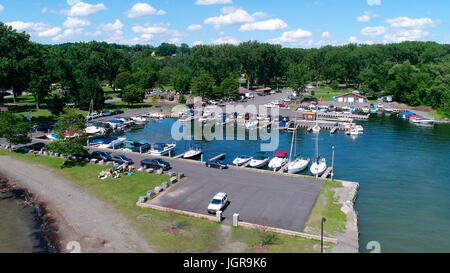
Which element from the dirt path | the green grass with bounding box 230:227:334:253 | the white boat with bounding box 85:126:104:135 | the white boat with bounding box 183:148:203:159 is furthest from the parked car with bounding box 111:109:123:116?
the green grass with bounding box 230:227:334:253

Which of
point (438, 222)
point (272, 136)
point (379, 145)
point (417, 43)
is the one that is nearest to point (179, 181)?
point (438, 222)

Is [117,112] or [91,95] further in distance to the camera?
[117,112]

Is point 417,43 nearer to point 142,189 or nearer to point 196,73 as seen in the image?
point 196,73

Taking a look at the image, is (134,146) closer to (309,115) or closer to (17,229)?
(17,229)

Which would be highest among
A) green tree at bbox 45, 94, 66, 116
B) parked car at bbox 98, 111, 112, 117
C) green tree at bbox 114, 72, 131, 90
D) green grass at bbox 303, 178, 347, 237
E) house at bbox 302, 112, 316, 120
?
green tree at bbox 114, 72, 131, 90

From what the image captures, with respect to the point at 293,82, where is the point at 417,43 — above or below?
above

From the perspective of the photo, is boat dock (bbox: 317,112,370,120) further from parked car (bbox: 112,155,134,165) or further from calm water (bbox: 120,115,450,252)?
parked car (bbox: 112,155,134,165)

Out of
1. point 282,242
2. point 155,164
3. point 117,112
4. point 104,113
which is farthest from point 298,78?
point 282,242
